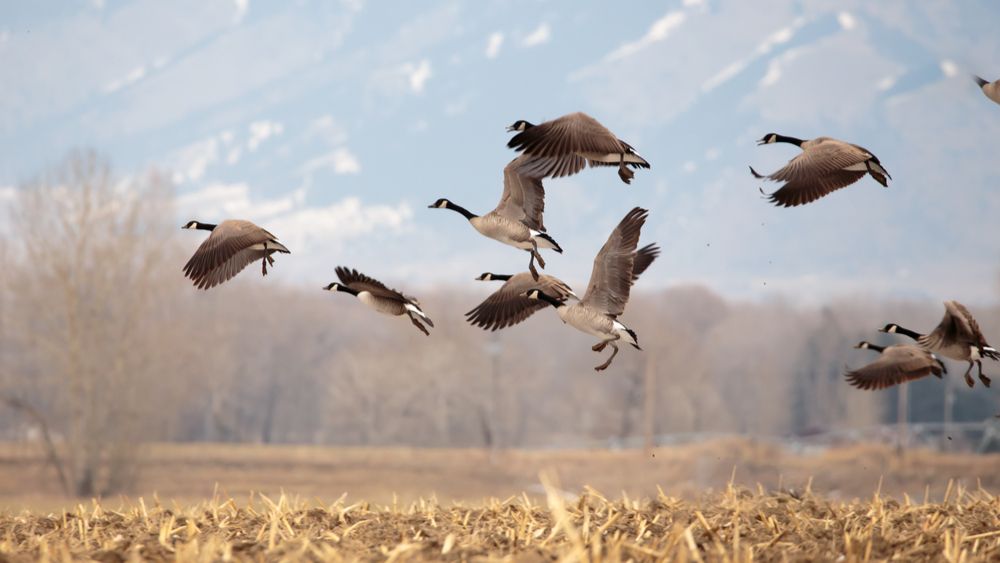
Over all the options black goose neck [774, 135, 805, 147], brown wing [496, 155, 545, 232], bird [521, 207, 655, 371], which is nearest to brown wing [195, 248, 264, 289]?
brown wing [496, 155, 545, 232]

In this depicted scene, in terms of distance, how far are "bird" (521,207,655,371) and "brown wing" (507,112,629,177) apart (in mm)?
675

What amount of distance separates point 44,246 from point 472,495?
23.0 m

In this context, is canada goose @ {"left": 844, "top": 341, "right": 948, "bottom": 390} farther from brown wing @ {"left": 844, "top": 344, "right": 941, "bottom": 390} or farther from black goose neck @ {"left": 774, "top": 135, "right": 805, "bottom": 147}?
black goose neck @ {"left": 774, "top": 135, "right": 805, "bottom": 147}

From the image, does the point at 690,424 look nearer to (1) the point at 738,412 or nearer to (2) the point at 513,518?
(1) the point at 738,412

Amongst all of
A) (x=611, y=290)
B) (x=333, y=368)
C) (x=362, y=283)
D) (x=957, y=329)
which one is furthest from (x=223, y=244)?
(x=333, y=368)

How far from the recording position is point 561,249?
26.1 feet

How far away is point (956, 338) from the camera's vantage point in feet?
26.9

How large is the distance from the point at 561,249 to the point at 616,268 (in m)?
0.51

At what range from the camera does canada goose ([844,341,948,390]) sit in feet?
30.7

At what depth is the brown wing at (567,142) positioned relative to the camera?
7.91 metres

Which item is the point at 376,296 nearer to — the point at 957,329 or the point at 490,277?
the point at 490,277

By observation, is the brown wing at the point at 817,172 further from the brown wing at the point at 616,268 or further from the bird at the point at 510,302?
the brown wing at the point at 616,268

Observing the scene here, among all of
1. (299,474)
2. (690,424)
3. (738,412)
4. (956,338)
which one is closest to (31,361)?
(299,474)

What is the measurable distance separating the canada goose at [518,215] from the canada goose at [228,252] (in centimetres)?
170
